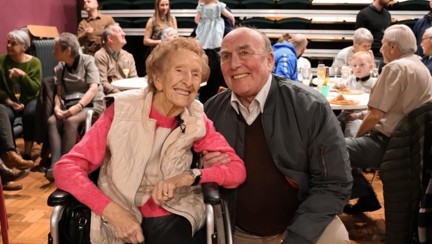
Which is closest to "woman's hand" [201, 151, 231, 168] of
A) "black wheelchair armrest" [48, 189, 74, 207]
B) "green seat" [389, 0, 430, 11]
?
"black wheelchair armrest" [48, 189, 74, 207]

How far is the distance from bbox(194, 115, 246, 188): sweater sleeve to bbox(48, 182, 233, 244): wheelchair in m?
0.04

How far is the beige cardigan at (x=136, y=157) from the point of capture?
1.67 metres

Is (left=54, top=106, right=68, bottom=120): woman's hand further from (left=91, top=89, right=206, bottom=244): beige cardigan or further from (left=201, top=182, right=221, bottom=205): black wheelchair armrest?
(left=201, top=182, right=221, bottom=205): black wheelchair armrest

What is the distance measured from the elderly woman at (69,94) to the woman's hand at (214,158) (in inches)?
95.3

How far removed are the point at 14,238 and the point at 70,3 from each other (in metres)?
5.68

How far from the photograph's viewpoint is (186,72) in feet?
5.79

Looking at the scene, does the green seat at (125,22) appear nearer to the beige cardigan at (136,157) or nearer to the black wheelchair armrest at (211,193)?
the beige cardigan at (136,157)

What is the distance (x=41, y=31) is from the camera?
6.55 m

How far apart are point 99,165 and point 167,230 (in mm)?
342

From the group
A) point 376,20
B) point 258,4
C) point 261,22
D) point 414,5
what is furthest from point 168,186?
point 414,5

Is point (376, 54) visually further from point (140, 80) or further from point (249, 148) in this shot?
point (249, 148)

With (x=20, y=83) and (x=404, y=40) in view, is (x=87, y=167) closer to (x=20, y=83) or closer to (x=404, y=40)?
(x=404, y=40)

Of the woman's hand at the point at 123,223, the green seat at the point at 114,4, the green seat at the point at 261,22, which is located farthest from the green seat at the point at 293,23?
the woman's hand at the point at 123,223

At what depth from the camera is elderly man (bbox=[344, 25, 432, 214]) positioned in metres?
2.76
